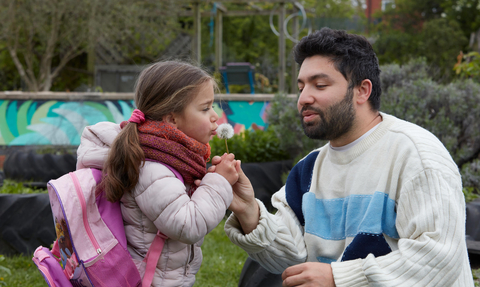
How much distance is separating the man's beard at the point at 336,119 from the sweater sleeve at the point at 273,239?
498mm

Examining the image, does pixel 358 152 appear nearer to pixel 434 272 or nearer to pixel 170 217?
pixel 434 272

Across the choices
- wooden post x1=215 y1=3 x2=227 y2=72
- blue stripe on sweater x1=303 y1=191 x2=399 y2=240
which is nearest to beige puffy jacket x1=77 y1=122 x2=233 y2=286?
blue stripe on sweater x1=303 y1=191 x2=399 y2=240


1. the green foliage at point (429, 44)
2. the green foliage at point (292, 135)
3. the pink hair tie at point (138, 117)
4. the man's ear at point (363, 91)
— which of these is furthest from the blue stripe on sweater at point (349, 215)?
the green foliage at point (429, 44)

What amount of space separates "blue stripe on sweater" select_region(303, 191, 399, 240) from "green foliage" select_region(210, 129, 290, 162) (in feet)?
12.8

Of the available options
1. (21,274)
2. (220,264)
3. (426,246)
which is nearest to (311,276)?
(426,246)

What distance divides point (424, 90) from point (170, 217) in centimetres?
435

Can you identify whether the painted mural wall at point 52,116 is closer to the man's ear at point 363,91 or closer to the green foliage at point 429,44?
the man's ear at point 363,91

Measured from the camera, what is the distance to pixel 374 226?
2.02 meters

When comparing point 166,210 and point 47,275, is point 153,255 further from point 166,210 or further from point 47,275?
point 47,275

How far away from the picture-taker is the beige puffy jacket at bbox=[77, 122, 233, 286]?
1912mm

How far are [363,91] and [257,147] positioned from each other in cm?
421

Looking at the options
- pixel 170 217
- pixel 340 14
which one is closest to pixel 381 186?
pixel 170 217

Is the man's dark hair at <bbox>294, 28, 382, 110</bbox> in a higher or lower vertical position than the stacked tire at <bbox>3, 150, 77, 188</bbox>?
higher

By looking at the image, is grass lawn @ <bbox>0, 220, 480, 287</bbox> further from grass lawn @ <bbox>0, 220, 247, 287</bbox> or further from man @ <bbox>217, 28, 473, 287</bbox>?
man @ <bbox>217, 28, 473, 287</bbox>
